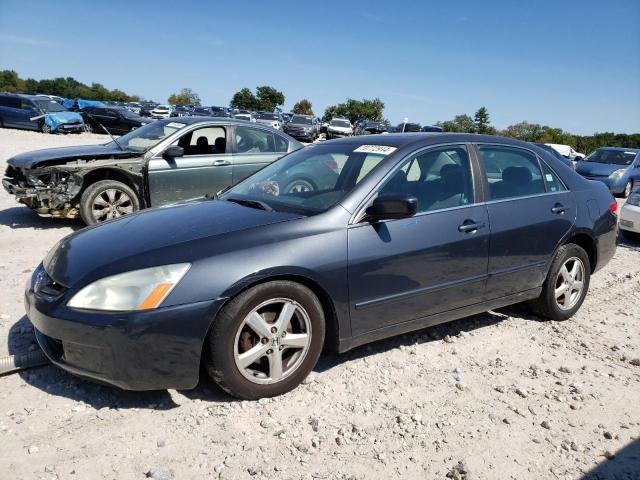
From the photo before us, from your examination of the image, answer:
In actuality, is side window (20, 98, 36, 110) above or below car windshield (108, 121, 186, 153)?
above

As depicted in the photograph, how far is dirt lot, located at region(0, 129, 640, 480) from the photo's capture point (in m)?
2.44

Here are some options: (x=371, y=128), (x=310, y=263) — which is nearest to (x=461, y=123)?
(x=371, y=128)

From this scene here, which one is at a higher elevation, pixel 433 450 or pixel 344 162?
pixel 344 162

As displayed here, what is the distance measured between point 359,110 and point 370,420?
72.3 meters

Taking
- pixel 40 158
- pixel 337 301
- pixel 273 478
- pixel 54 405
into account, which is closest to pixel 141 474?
pixel 273 478

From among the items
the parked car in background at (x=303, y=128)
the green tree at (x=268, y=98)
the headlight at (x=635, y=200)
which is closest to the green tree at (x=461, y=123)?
the parked car in background at (x=303, y=128)

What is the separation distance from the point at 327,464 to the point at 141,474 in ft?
2.82

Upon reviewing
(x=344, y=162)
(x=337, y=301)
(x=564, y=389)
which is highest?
(x=344, y=162)

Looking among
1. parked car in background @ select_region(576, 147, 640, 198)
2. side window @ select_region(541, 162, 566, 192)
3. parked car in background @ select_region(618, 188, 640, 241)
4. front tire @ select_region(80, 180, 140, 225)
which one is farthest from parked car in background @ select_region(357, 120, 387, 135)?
side window @ select_region(541, 162, 566, 192)

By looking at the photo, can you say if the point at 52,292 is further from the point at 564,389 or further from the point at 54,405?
the point at 564,389

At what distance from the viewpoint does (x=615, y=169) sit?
15.1 meters

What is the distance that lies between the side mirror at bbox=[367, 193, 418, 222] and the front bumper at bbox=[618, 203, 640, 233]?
6953 millimetres

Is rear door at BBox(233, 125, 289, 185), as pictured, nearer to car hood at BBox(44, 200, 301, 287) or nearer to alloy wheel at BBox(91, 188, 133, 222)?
alloy wheel at BBox(91, 188, 133, 222)

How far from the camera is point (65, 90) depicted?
91625 mm
